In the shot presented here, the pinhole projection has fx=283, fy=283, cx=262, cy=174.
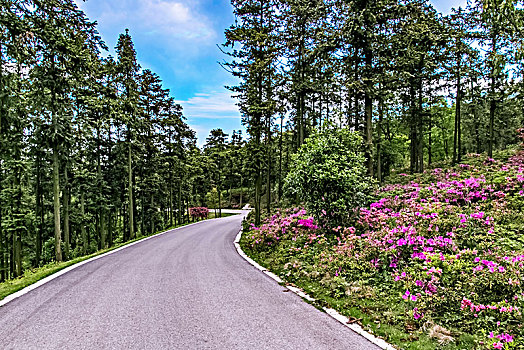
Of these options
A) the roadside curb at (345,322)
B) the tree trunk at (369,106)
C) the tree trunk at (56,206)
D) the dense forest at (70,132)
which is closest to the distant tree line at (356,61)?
the tree trunk at (369,106)

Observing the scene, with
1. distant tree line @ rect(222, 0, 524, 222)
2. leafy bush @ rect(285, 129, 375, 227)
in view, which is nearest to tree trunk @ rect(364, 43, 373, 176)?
distant tree line @ rect(222, 0, 524, 222)

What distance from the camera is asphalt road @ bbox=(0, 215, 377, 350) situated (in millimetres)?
3514

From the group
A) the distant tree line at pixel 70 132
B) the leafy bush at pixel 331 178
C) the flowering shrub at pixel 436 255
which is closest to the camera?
the flowering shrub at pixel 436 255

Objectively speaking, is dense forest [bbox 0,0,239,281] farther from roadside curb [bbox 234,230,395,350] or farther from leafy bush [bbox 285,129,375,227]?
roadside curb [bbox 234,230,395,350]

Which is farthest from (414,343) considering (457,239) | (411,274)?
(457,239)

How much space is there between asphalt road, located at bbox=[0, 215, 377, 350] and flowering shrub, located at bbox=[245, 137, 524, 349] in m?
1.20

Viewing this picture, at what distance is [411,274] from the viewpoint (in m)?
5.08

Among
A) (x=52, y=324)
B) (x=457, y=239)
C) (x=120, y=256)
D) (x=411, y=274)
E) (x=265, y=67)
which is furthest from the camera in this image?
(x=265, y=67)

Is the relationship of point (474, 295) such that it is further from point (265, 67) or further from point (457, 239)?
point (265, 67)

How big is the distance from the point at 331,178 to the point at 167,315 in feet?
17.9

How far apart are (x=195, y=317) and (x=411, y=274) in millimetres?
3795

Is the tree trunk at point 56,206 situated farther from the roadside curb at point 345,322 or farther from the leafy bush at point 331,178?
the roadside curb at point 345,322

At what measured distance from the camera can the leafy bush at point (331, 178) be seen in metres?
8.20

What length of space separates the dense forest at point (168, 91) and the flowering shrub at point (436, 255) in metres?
3.01
